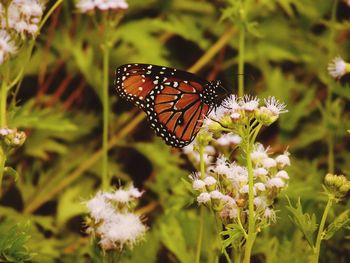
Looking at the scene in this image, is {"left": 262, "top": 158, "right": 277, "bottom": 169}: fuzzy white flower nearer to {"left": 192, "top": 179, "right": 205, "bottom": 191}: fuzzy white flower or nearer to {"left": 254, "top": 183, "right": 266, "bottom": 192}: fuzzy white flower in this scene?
{"left": 254, "top": 183, "right": 266, "bottom": 192}: fuzzy white flower

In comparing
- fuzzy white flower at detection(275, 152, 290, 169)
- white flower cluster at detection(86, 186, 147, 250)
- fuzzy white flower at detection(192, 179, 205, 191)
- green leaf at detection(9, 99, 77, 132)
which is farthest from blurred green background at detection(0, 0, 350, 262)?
fuzzy white flower at detection(192, 179, 205, 191)

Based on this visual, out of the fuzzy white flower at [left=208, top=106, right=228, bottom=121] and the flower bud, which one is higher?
the fuzzy white flower at [left=208, top=106, right=228, bottom=121]

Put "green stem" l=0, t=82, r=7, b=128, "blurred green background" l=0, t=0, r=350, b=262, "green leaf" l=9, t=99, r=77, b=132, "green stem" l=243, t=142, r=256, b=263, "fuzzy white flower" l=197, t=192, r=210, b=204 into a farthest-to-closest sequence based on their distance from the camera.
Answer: "blurred green background" l=0, t=0, r=350, b=262 < "green leaf" l=9, t=99, r=77, b=132 < "green stem" l=0, t=82, r=7, b=128 < "fuzzy white flower" l=197, t=192, r=210, b=204 < "green stem" l=243, t=142, r=256, b=263

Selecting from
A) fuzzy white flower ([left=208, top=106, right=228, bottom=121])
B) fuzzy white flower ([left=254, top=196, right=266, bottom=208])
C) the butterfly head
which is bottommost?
fuzzy white flower ([left=254, top=196, right=266, bottom=208])

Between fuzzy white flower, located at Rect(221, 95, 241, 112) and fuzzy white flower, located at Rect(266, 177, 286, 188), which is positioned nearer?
fuzzy white flower, located at Rect(221, 95, 241, 112)

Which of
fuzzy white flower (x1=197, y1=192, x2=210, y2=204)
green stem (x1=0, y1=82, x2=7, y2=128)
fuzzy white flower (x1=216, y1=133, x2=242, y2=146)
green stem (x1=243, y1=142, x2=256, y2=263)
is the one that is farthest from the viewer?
fuzzy white flower (x1=216, y1=133, x2=242, y2=146)

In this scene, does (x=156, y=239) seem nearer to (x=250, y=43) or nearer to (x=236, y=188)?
(x=236, y=188)
